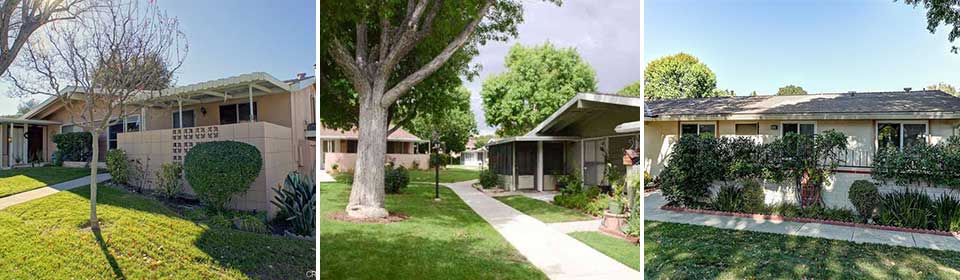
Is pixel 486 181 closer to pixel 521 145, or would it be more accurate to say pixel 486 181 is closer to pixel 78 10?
pixel 521 145

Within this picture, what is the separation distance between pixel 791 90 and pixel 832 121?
63 centimetres

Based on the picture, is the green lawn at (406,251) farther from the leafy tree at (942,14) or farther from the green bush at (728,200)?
the leafy tree at (942,14)

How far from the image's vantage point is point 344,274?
277cm

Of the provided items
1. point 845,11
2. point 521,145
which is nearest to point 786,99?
point 845,11

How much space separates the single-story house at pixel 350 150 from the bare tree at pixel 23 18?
1.32m

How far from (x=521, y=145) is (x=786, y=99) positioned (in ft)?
16.7

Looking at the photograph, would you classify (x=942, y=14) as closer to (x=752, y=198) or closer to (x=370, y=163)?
(x=752, y=198)

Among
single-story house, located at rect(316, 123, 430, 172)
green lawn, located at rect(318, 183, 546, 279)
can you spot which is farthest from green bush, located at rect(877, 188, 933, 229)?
single-story house, located at rect(316, 123, 430, 172)

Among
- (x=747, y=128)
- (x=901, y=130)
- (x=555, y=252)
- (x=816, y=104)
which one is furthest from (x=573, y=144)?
(x=901, y=130)

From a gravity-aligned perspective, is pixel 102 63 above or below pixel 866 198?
above

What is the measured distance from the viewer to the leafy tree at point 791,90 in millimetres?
6309

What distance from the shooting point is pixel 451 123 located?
3.53m

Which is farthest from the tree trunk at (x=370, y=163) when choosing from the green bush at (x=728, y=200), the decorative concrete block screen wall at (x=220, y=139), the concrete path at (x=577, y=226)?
the green bush at (x=728, y=200)

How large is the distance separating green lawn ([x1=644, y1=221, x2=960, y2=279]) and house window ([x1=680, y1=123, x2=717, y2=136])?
2.03m
